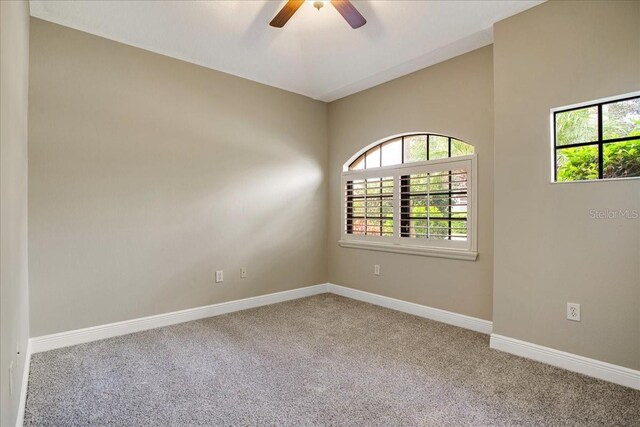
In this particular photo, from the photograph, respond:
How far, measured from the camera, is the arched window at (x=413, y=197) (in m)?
3.26

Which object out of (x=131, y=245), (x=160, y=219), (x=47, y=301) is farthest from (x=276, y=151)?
(x=47, y=301)

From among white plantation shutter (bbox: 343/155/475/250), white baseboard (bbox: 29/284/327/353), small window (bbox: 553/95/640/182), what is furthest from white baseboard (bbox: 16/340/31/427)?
small window (bbox: 553/95/640/182)

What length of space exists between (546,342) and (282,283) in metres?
2.75

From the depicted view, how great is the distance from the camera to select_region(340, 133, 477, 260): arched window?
10.7ft

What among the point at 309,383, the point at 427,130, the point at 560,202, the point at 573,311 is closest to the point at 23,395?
the point at 309,383

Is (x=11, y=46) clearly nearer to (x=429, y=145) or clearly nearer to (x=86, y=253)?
(x=86, y=253)

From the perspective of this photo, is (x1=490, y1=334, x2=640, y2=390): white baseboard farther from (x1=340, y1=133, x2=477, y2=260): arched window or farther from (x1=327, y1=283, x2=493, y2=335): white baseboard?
(x1=340, y1=133, x2=477, y2=260): arched window

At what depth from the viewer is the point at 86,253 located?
2.83 m

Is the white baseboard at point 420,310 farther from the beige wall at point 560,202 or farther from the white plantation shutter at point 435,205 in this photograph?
the white plantation shutter at point 435,205

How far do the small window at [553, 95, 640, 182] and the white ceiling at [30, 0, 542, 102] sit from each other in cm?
95

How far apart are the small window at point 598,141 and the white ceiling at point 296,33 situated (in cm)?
95

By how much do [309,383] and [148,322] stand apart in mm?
1842

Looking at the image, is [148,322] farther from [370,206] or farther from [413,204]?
[413,204]

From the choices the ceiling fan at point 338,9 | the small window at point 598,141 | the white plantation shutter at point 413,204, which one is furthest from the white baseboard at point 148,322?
the small window at point 598,141
